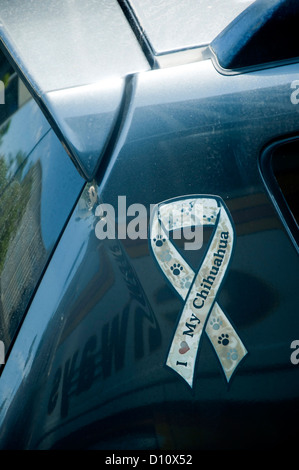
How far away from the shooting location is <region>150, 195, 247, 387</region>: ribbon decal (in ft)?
3.81

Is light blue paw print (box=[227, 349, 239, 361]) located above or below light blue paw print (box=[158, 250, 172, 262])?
below

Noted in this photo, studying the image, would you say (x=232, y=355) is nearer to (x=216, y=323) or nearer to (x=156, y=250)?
(x=216, y=323)

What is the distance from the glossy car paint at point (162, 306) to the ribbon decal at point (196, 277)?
17 mm

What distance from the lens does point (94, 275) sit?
1127mm

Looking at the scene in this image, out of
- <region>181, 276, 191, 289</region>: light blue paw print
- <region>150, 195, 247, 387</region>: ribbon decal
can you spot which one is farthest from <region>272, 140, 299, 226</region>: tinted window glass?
<region>181, 276, 191, 289</region>: light blue paw print

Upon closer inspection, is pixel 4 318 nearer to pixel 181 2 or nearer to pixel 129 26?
→ pixel 129 26

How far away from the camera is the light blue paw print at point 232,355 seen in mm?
1182

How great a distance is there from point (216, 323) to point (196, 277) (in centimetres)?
11

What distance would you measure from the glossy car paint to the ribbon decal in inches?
0.7

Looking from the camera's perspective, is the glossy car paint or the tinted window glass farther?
the tinted window glass

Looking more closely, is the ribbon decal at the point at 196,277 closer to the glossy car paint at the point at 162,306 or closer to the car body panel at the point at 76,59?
the glossy car paint at the point at 162,306

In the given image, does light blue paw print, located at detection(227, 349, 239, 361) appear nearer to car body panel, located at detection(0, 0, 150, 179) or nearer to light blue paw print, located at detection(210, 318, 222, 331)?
light blue paw print, located at detection(210, 318, 222, 331)

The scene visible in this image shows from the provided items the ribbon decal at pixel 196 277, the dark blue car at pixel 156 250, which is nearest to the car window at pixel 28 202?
the dark blue car at pixel 156 250
